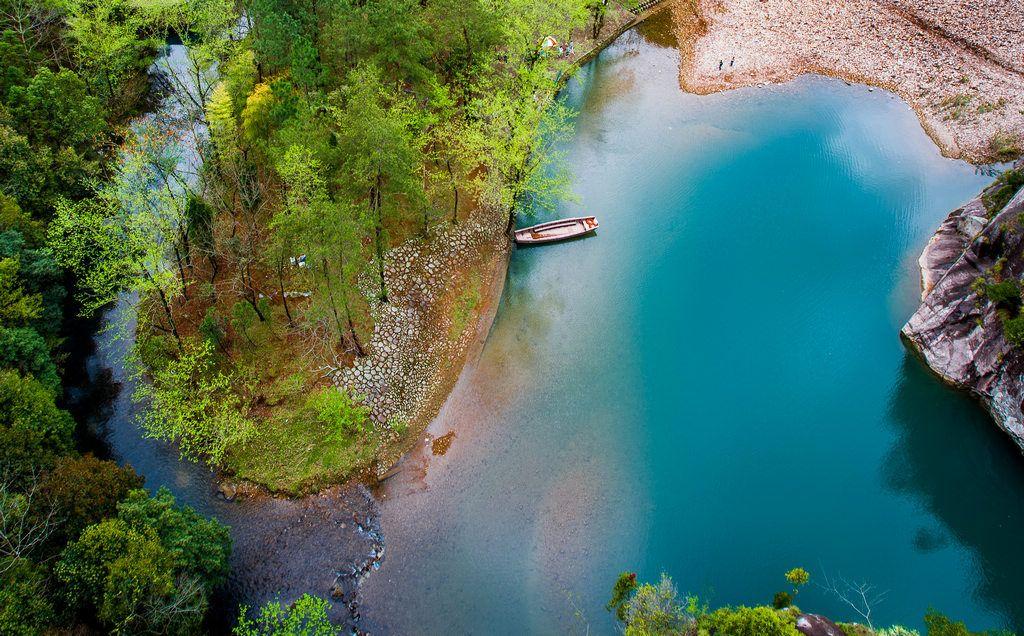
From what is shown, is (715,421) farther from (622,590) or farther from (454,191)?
(454,191)

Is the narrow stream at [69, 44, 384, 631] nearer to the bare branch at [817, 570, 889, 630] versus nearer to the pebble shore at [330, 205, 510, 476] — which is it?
the pebble shore at [330, 205, 510, 476]

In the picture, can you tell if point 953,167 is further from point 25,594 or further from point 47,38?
point 47,38

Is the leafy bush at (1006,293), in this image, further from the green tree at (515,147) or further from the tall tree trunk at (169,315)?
the tall tree trunk at (169,315)

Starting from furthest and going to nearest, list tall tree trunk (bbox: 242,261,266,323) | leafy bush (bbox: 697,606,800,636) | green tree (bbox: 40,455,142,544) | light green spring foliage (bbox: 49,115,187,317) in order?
tall tree trunk (bbox: 242,261,266,323), light green spring foliage (bbox: 49,115,187,317), green tree (bbox: 40,455,142,544), leafy bush (bbox: 697,606,800,636)

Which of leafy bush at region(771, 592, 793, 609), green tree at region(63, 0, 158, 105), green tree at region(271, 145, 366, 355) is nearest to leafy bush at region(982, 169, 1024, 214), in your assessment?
leafy bush at region(771, 592, 793, 609)

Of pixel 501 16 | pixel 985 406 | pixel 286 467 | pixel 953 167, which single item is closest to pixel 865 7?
pixel 953 167

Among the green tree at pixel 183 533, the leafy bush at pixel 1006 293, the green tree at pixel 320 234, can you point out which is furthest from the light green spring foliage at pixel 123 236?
the leafy bush at pixel 1006 293
